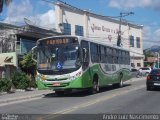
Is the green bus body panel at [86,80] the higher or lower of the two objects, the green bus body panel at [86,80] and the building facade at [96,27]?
the lower

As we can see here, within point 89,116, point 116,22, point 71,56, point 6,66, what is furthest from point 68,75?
point 116,22

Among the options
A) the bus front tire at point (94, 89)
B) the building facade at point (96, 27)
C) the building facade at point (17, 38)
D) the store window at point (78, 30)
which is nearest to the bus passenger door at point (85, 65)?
the bus front tire at point (94, 89)

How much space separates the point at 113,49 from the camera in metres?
29.5

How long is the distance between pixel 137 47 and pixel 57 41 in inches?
2364

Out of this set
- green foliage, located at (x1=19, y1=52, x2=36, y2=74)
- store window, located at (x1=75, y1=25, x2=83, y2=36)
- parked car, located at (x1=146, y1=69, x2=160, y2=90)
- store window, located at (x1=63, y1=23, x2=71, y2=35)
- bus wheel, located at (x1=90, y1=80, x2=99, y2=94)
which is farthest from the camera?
store window, located at (x1=75, y1=25, x2=83, y2=36)

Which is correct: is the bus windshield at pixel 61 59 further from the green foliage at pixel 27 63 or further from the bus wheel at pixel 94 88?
the green foliage at pixel 27 63

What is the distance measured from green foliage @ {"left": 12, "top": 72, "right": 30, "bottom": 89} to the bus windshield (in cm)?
679

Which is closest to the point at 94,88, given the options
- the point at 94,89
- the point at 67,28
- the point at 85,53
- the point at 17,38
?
the point at 94,89

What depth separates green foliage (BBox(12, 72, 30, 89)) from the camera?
2876cm

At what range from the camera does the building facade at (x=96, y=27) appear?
5241 cm

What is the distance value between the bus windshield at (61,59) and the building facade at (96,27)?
60.8ft

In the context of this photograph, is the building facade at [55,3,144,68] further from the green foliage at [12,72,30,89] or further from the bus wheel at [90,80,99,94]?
the bus wheel at [90,80,99,94]

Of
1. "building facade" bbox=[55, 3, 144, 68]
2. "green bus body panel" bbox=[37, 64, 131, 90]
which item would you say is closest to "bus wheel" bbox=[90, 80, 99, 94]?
"green bus body panel" bbox=[37, 64, 131, 90]

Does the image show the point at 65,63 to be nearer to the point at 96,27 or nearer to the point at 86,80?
the point at 86,80
